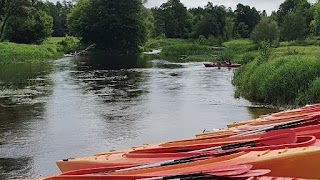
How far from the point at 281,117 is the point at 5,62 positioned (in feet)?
97.5

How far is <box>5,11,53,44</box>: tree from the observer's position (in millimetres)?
48062

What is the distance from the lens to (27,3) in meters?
46.4

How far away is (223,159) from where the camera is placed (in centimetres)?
522

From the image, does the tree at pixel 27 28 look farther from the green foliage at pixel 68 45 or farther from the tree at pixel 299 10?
the tree at pixel 299 10

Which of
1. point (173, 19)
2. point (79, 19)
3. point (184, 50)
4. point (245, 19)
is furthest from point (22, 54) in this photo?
point (245, 19)

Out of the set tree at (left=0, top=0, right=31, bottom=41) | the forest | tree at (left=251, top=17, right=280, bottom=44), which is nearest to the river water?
the forest

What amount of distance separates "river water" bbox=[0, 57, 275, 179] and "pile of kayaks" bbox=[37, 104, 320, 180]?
9.52ft

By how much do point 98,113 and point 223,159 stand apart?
387 inches

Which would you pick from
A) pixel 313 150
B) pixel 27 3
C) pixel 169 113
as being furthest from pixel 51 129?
pixel 27 3

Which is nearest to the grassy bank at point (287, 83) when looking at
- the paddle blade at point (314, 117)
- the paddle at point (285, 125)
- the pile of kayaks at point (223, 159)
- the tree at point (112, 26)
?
the paddle blade at point (314, 117)

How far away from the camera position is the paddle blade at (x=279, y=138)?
235 inches

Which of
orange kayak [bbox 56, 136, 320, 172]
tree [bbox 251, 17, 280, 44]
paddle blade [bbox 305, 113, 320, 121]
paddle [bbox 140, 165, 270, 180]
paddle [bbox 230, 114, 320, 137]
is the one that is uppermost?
tree [bbox 251, 17, 280, 44]

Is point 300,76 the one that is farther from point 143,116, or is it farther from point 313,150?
point 313,150

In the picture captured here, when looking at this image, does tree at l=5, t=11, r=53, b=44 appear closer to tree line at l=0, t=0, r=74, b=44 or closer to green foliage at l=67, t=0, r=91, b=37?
tree line at l=0, t=0, r=74, b=44
